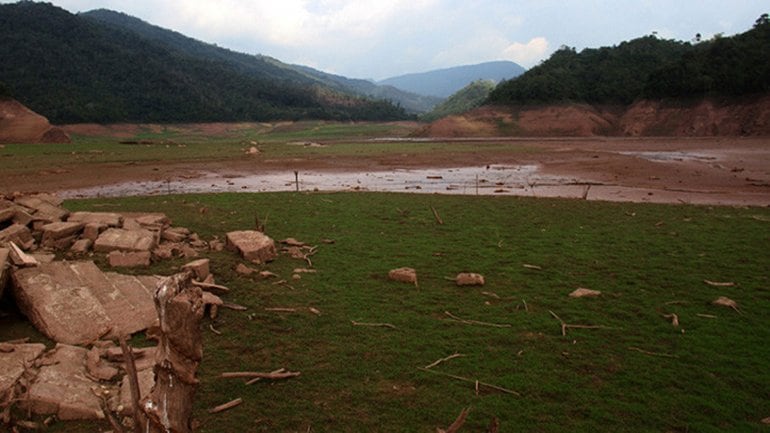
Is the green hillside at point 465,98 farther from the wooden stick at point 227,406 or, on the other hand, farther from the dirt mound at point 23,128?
the wooden stick at point 227,406

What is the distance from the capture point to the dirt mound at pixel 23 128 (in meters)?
44.1

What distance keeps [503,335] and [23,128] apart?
2010 inches

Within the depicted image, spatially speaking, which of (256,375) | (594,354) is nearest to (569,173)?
(594,354)

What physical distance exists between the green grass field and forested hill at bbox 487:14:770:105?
2025 inches

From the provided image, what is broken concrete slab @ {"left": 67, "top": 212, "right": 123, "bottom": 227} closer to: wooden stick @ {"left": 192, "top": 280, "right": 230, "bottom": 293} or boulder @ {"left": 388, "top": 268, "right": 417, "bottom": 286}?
wooden stick @ {"left": 192, "top": 280, "right": 230, "bottom": 293}

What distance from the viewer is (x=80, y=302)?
18.4 feet

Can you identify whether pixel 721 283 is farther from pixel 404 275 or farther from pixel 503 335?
pixel 404 275

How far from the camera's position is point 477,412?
4.21 meters

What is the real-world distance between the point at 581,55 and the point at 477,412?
80.4m

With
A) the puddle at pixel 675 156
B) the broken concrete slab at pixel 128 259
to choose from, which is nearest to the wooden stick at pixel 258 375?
the broken concrete slab at pixel 128 259

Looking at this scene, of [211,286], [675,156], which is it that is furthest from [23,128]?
[675,156]

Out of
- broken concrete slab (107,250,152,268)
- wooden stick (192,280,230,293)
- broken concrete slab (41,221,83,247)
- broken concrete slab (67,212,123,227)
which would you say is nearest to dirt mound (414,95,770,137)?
wooden stick (192,280,230,293)

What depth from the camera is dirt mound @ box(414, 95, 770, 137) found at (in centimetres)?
4969

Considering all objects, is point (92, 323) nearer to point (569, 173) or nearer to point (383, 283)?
point (383, 283)
